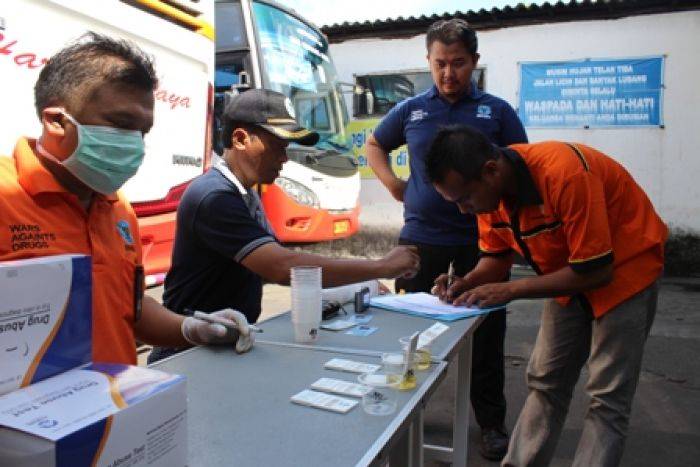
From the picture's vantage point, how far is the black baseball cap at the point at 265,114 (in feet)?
6.76

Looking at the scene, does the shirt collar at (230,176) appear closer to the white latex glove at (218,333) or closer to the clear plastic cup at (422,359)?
the white latex glove at (218,333)

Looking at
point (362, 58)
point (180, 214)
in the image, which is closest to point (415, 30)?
point (362, 58)

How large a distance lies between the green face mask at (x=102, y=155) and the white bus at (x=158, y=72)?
1.95 metres

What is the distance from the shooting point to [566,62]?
732 centimetres

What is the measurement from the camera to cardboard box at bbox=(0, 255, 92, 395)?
0.76 m

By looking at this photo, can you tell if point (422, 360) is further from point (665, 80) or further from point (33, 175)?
point (665, 80)

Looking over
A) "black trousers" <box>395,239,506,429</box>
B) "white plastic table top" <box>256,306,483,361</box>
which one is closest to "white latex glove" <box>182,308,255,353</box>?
"white plastic table top" <box>256,306,483,361</box>

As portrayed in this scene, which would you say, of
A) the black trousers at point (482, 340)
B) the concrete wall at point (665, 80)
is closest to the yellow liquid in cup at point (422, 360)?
the black trousers at point (482, 340)

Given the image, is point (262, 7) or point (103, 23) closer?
point (103, 23)

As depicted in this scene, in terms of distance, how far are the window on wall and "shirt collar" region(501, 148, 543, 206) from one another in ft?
20.5

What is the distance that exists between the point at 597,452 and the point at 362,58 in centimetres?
710

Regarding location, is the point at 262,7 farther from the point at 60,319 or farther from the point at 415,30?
the point at 60,319

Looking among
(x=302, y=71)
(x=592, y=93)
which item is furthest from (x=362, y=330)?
(x=592, y=93)

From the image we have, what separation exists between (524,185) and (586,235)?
252 millimetres
